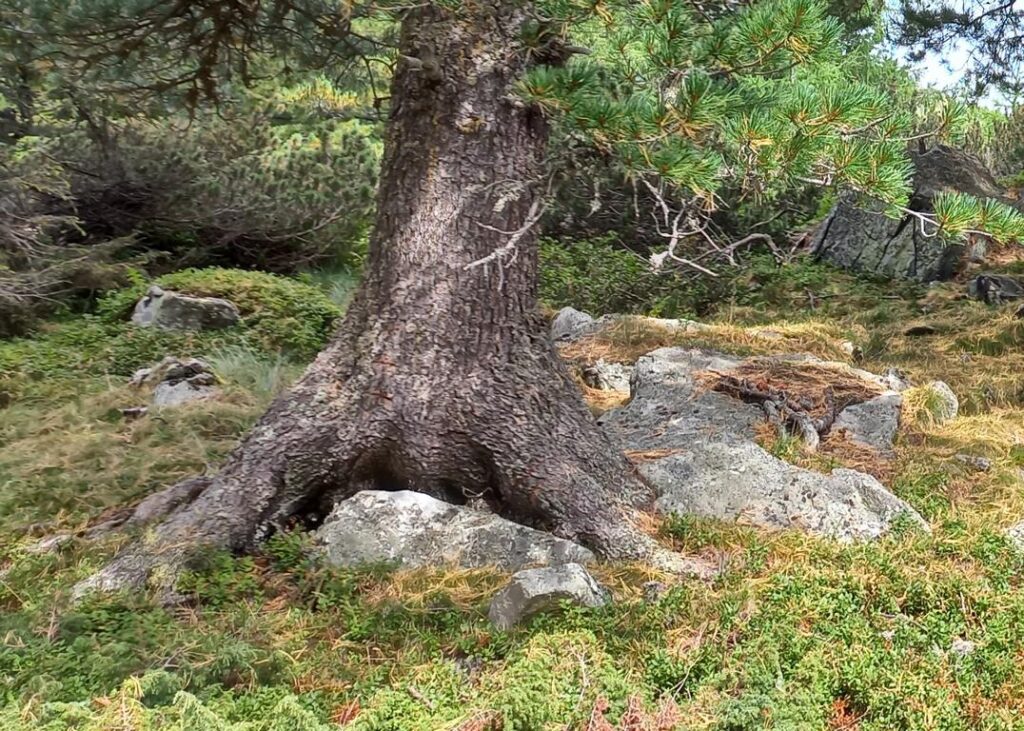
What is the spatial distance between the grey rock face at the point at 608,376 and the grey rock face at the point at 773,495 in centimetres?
163

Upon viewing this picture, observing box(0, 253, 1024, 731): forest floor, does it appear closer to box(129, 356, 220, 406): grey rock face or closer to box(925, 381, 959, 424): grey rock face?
box(925, 381, 959, 424): grey rock face

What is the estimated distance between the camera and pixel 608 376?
547 cm

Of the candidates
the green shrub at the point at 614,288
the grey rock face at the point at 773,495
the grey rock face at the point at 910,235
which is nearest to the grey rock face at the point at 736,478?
the grey rock face at the point at 773,495

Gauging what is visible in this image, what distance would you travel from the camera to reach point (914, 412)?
4.69 metres

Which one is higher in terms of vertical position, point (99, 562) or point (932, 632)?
point (932, 632)

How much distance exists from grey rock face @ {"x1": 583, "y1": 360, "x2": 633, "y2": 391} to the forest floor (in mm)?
1869

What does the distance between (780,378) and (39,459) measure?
4.02 metres

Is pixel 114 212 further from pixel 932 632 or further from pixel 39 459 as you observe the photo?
pixel 932 632

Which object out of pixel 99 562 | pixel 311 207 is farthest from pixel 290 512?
pixel 311 207

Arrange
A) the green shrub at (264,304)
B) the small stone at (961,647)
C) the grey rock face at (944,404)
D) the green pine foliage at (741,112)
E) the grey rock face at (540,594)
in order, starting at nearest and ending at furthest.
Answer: the green pine foliage at (741,112) < the small stone at (961,647) < the grey rock face at (540,594) < the grey rock face at (944,404) < the green shrub at (264,304)

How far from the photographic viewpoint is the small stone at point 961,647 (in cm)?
251

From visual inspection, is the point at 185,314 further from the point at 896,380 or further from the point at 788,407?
the point at 896,380

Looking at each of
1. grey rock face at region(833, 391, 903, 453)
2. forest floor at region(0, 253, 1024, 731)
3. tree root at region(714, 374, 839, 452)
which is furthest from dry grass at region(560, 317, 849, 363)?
forest floor at region(0, 253, 1024, 731)

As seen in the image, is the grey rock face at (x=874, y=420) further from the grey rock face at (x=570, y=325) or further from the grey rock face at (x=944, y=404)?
the grey rock face at (x=570, y=325)
